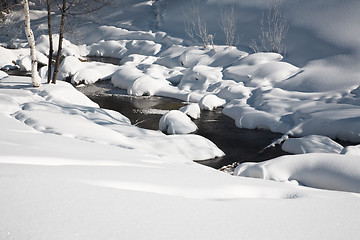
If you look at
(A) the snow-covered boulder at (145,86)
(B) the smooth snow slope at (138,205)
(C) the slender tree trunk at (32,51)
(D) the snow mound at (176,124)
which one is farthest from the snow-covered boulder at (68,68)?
(B) the smooth snow slope at (138,205)

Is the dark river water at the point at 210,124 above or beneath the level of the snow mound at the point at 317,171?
beneath

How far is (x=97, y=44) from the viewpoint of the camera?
75.3ft

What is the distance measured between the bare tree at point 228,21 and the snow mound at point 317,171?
13122 mm

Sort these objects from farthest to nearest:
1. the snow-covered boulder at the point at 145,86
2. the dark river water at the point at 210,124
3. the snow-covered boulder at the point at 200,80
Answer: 1. the snow-covered boulder at the point at 200,80
2. the snow-covered boulder at the point at 145,86
3. the dark river water at the point at 210,124

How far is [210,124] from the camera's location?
9.67 metres

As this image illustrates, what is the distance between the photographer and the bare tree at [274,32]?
14.7m

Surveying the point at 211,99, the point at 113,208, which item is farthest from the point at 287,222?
the point at 211,99

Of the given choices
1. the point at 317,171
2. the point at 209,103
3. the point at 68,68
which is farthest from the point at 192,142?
the point at 68,68

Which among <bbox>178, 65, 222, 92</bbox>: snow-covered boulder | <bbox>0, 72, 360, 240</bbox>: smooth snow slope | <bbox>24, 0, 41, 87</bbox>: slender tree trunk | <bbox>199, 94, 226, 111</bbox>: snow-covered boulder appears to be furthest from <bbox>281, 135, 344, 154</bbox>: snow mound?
<bbox>24, 0, 41, 87</bbox>: slender tree trunk

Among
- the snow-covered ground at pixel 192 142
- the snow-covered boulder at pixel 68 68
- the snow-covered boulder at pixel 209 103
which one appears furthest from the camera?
the snow-covered boulder at pixel 68 68

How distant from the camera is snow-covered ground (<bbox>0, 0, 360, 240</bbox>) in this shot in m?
1.74

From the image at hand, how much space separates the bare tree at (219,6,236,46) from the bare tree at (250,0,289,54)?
1585mm

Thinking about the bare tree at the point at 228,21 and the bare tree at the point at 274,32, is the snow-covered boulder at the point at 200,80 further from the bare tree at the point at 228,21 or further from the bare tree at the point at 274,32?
the bare tree at the point at 228,21

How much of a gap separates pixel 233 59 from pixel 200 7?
803cm
